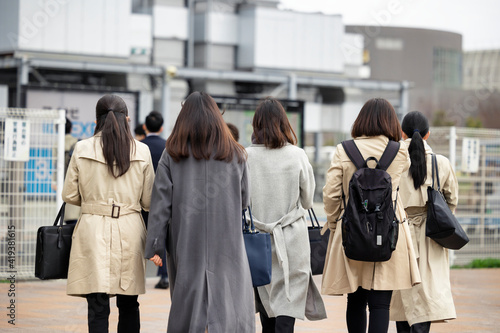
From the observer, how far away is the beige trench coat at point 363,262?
214 inches

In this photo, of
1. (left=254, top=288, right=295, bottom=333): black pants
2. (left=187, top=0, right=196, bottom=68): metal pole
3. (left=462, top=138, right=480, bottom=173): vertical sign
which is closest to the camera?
(left=254, top=288, right=295, bottom=333): black pants

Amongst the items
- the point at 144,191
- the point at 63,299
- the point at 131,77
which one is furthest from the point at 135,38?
the point at 144,191

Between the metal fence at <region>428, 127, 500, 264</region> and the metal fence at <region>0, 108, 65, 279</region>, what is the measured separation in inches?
230

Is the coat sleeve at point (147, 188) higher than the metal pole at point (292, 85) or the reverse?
the reverse

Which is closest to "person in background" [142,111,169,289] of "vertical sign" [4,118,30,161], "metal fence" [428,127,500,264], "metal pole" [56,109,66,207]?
"metal pole" [56,109,66,207]

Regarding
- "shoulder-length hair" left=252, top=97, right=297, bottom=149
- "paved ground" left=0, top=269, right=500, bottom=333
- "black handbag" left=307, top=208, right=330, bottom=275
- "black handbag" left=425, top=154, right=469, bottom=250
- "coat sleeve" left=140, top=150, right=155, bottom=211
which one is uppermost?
"shoulder-length hair" left=252, top=97, right=297, bottom=149

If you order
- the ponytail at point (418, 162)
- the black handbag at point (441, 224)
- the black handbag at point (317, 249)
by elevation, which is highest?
the ponytail at point (418, 162)

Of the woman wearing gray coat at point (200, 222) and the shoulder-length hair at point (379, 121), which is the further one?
the shoulder-length hair at point (379, 121)

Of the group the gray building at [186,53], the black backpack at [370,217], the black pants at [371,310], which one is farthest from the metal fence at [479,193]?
the gray building at [186,53]

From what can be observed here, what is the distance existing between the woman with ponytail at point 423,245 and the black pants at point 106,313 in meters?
2.12

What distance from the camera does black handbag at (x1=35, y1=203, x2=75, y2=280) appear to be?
5.13 m

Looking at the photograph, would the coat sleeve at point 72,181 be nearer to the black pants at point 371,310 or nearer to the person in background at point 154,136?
the black pants at point 371,310

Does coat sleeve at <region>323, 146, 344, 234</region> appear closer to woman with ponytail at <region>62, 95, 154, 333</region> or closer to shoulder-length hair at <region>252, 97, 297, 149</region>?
shoulder-length hair at <region>252, 97, 297, 149</region>

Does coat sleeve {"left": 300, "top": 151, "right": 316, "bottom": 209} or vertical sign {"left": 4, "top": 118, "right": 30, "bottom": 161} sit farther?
vertical sign {"left": 4, "top": 118, "right": 30, "bottom": 161}
